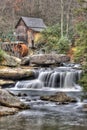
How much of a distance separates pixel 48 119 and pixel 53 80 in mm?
13255

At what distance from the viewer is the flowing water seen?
15141 mm

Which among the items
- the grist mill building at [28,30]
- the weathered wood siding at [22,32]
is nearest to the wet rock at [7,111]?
the grist mill building at [28,30]

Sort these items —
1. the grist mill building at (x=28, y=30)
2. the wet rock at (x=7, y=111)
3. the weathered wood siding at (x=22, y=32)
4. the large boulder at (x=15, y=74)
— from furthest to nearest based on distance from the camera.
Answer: the weathered wood siding at (x=22, y=32) → the grist mill building at (x=28, y=30) → the large boulder at (x=15, y=74) → the wet rock at (x=7, y=111)

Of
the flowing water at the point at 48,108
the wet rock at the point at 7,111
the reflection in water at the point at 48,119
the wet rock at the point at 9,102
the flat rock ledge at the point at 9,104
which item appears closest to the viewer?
the reflection in water at the point at 48,119

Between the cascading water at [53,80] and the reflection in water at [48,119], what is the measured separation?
28.8 ft

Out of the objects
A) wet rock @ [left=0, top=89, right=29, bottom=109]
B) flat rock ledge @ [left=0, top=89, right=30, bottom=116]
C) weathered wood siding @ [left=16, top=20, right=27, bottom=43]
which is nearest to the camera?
flat rock ledge @ [left=0, top=89, right=30, bottom=116]

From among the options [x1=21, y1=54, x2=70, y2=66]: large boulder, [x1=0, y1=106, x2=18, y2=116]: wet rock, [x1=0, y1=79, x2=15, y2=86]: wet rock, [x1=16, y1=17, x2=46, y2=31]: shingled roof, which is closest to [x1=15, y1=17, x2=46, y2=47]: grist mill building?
[x1=16, y1=17, x2=46, y2=31]: shingled roof

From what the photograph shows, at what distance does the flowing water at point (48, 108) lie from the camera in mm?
15141

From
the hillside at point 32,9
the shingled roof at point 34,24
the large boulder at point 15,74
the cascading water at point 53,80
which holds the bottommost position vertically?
the cascading water at point 53,80

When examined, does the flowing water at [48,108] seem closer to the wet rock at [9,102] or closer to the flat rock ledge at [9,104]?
the flat rock ledge at [9,104]

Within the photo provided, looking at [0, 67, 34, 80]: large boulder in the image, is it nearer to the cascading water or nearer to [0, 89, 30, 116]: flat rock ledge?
the cascading water

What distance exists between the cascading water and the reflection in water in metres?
8.79

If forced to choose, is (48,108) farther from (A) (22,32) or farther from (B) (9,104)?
(A) (22,32)

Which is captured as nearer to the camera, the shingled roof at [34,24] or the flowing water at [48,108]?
the flowing water at [48,108]
